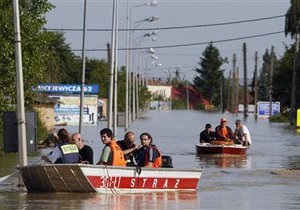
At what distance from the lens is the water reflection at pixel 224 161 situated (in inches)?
1264

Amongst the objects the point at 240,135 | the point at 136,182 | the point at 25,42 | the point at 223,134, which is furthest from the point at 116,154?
the point at 240,135

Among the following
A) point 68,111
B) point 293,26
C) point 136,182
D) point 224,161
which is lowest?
point 224,161

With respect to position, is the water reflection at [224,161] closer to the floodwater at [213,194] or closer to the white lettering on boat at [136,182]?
the floodwater at [213,194]

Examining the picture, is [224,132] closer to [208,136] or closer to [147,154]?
[208,136]

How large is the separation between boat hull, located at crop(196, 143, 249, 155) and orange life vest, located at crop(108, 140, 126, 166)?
630 inches

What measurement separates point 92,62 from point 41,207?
113725 mm

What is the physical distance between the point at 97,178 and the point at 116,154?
0.70 m

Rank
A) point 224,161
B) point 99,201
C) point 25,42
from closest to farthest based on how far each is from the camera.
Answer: point 99,201, point 25,42, point 224,161

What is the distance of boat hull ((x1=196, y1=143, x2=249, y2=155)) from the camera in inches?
1428

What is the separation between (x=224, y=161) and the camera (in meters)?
34.1

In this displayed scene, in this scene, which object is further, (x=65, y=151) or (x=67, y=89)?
(x=67, y=89)

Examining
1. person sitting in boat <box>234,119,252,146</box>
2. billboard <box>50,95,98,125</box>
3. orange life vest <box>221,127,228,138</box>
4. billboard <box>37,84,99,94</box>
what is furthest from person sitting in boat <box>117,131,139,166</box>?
billboard <box>37,84,99,94</box>

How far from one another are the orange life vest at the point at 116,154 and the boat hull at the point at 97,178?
0.28m

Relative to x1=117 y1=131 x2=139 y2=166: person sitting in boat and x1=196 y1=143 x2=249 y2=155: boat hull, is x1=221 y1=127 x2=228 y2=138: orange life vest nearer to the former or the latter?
x1=196 y1=143 x2=249 y2=155: boat hull
